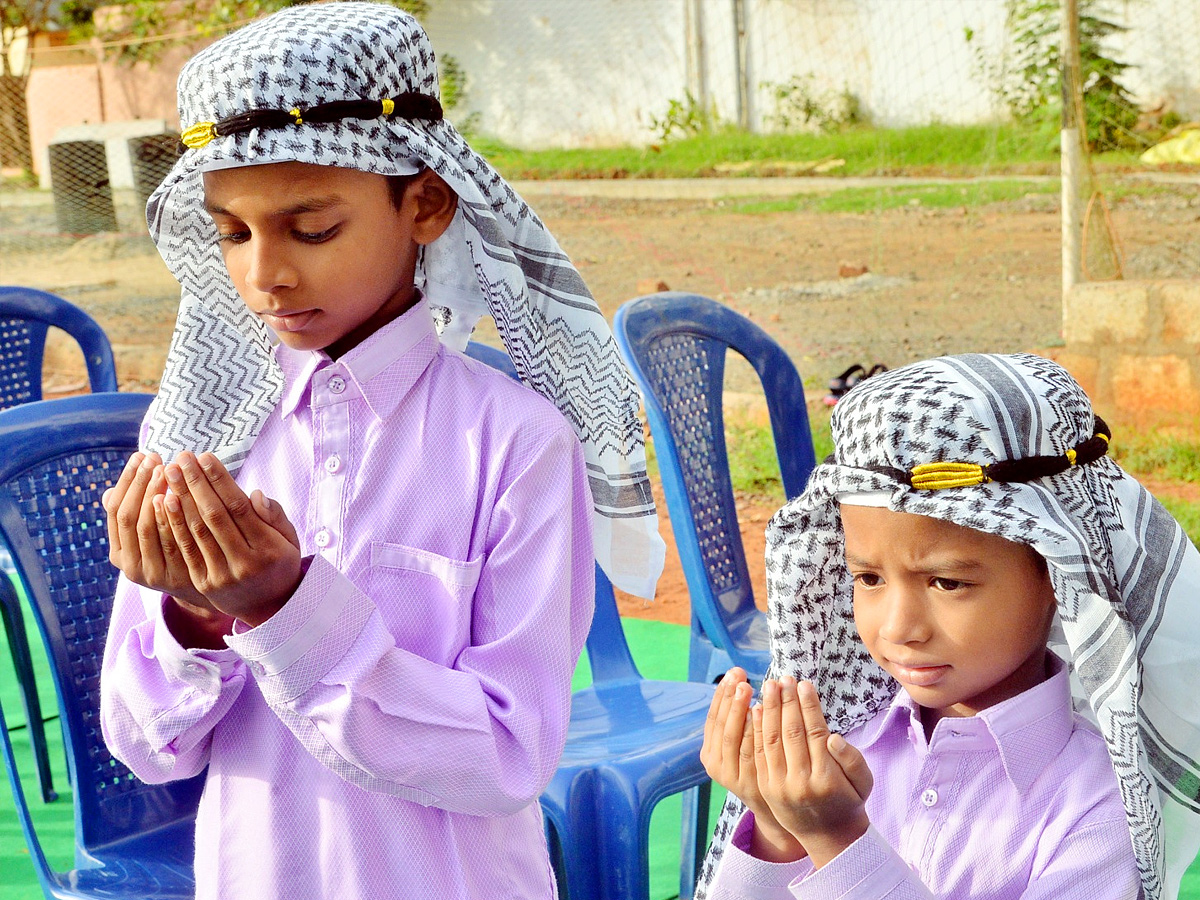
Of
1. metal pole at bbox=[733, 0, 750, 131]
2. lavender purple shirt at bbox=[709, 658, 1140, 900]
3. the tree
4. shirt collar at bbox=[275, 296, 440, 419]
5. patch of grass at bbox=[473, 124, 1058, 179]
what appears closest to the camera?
lavender purple shirt at bbox=[709, 658, 1140, 900]

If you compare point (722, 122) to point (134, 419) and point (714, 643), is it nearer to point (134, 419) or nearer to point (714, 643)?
point (714, 643)

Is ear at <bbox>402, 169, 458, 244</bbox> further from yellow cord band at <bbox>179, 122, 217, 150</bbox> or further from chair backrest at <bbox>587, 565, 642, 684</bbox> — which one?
chair backrest at <bbox>587, 565, 642, 684</bbox>

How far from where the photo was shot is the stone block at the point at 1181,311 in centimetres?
561

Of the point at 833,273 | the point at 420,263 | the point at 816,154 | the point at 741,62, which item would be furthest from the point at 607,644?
the point at 741,62

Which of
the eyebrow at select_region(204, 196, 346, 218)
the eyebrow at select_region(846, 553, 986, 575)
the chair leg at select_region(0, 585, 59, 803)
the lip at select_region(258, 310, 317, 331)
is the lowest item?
the chair leg at select_region(0, 585, 59, 803)

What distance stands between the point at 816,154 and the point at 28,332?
7300mm

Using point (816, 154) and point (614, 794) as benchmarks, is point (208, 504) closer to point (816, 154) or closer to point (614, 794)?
point (614, 794)

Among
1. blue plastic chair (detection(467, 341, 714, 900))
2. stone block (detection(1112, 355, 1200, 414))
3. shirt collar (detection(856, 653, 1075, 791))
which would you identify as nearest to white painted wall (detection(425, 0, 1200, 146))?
stone block (detection(1112, 355, 1200, 414))

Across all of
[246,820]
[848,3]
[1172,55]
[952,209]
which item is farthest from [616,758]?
[848,3]

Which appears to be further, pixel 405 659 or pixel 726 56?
pixel 726 56

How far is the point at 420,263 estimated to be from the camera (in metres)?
1.77

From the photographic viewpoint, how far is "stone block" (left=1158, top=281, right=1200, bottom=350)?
18.4ft

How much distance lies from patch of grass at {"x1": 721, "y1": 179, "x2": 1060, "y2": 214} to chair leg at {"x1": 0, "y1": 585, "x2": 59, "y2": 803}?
6.94 m

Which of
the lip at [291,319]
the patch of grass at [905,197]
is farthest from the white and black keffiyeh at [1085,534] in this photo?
the patch of grass at [905,197]
